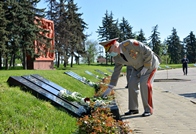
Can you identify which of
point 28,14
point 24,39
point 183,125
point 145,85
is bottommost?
point 183,125

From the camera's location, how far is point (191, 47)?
78812 millimetres

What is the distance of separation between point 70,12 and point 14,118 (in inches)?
1528

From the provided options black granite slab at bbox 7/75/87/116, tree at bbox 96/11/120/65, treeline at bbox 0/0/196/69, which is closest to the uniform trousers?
black granite slab at bbox 7/75/87/116

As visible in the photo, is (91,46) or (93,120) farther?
(91,46)

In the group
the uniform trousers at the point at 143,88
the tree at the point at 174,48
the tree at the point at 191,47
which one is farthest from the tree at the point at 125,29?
the uniform trousers at the point at 143,88

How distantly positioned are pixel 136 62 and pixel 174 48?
256 ft

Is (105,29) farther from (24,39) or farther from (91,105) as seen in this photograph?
(91,105)

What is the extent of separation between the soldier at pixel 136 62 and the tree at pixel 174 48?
3061 inches

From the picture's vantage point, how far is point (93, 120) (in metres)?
3.71

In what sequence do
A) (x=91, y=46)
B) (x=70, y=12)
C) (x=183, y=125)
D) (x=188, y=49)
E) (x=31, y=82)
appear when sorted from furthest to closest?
1. (x=188, y=49)
2. (x=91, y=46)
3. (x=70, y=12)
4. (x=31, y=82)
5. (x=183, y=125)

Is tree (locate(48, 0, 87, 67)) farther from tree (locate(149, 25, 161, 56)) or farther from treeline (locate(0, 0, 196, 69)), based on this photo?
tree (locate(149, 25, 161, 56))

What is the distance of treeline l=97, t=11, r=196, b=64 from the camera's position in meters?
67.3

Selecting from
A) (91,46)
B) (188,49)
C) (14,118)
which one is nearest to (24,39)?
(14,118)

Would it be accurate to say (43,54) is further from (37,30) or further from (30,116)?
(30,116)
